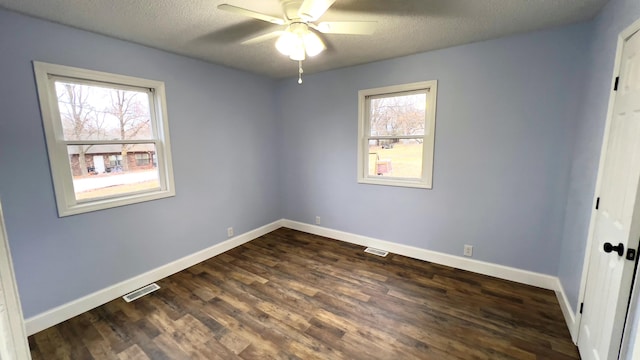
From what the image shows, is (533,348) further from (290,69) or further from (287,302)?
(290,69)

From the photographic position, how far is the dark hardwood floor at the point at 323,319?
193cm

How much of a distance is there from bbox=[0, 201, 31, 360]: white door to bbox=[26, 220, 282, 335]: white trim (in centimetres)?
223

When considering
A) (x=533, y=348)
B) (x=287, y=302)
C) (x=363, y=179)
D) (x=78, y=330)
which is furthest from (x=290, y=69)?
(x=533, y=348)

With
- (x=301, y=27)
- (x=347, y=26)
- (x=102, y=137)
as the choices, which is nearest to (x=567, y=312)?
(x=347, y=26)

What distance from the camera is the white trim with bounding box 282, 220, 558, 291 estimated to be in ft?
8.68

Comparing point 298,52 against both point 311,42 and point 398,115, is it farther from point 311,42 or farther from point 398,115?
point 398,115

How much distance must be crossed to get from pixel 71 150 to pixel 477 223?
403 cm

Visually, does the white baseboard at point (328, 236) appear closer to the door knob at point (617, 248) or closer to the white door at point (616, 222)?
the white door at point (616, 222)

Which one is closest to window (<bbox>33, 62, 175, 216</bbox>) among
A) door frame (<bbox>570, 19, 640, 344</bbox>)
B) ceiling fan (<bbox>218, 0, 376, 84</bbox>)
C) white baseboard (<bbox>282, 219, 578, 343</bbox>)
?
ceiling fan (<bbox>218, 0, 376, 84</bbox>)

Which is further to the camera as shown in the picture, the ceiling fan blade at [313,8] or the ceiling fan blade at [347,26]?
the ceiling fan blade at [347,26]

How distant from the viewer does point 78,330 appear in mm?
2145

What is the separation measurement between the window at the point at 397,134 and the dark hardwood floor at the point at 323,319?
1.13 m

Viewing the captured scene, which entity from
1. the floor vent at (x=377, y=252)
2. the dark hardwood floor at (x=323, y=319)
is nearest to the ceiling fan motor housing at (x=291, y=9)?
the dark hardwood floor at (x=323, y=319)

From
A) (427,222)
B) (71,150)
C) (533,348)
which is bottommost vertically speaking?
(533,348)
